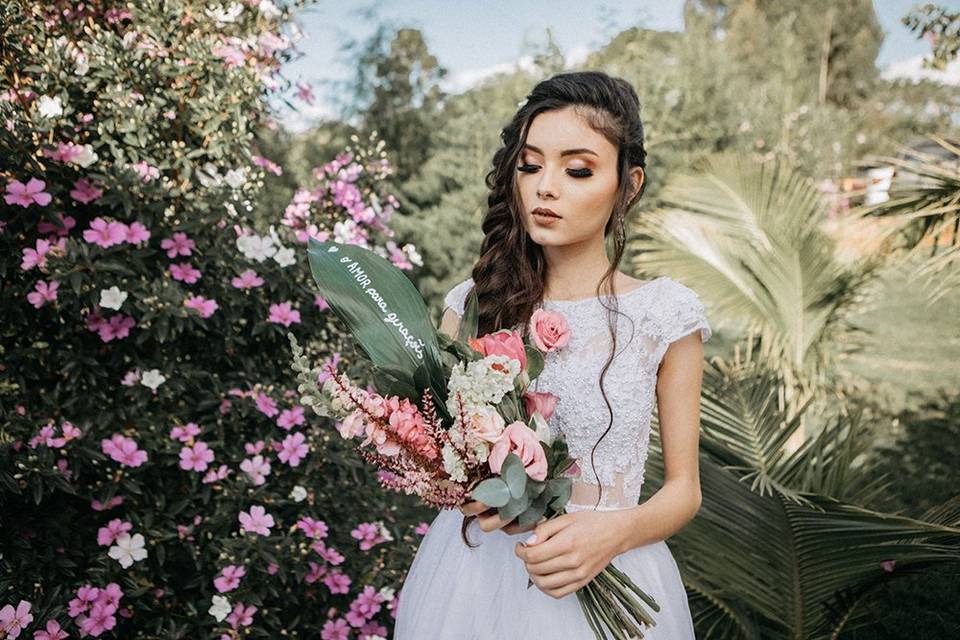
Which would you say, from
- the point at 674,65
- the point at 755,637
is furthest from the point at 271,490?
the point at 674,65

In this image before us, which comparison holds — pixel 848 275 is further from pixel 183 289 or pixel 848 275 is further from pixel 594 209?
pixel 183 289

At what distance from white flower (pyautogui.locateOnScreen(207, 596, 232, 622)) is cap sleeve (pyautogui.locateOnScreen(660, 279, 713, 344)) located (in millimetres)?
1596

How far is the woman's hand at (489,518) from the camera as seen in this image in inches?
51.5

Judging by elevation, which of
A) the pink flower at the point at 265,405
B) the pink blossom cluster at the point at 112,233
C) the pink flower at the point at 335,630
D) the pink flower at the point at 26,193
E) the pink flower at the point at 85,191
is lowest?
the pink flower at the point at 335,630

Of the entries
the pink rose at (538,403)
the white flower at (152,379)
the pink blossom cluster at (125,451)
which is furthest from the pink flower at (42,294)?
the pink rose at (538,403)

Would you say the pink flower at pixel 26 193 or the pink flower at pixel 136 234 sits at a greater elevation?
the pink flower at pixel 26 193

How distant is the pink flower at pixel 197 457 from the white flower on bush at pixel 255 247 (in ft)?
2.09

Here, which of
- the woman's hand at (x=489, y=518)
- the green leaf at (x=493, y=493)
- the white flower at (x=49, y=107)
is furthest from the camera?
the white flower at (x=49, y=107)

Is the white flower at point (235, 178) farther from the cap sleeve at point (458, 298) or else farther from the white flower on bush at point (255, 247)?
the cap sleeve at point (458, 298)

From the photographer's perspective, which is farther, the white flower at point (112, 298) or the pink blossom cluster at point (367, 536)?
the pink blossom cluster at point (367, 536)

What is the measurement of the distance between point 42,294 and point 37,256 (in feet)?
0.37

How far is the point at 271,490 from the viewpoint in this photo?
258cm

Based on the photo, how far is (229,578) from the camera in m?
2.34

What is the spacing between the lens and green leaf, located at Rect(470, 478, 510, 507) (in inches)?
47.3
